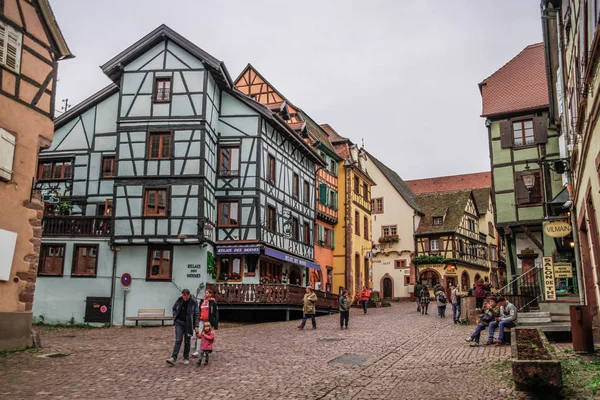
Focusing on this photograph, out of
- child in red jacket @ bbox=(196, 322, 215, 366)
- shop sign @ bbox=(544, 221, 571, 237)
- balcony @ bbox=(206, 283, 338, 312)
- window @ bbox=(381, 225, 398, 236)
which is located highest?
window @ bbox=(381, 225, 398, 236)

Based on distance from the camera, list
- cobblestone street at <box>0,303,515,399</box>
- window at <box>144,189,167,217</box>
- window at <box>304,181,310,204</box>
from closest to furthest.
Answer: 1. cobblestone street at <box>0,303,515,399</box>
2. window at <box>144,189,167,217</box>
3. window at <box>304,181,310,204</box>

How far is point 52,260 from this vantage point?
26219 mm

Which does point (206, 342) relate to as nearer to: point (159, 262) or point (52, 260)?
point (159, 262)

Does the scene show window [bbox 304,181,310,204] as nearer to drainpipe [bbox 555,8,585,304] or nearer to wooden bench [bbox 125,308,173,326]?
wooden bench [bbox 125,308,173,326]

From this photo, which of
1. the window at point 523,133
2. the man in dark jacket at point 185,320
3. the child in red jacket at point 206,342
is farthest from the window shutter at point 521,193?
the man in dark jacket at point 185,320

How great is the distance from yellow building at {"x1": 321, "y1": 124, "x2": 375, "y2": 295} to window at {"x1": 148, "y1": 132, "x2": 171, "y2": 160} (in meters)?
17.4

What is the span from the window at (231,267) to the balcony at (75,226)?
17.8 feet

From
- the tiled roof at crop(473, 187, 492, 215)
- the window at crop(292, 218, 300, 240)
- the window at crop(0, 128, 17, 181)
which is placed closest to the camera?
the window at crop(0, 128, 17, 181)

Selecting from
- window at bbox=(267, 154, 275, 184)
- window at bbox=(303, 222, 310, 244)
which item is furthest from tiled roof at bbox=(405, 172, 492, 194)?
window at bbox=(267, 154, 275, 184)

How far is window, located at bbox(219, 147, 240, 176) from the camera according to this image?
93.6 feet

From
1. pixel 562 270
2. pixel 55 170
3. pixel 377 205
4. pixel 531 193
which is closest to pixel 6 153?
pixel 55 170

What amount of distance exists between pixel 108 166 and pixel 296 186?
34.8ft

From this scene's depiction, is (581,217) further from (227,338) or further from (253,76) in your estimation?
(253,76)

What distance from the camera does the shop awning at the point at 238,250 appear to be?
26953 mm
